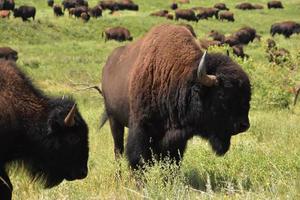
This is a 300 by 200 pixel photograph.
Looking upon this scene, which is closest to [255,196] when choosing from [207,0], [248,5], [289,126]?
[289,126]

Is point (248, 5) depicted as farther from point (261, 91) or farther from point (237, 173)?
point (237, 173)

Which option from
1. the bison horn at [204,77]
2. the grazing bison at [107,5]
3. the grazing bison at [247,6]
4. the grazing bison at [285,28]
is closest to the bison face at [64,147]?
the bison horn at [204,77]

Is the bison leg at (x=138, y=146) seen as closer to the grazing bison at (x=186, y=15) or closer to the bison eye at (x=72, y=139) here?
the bison eye at (x=72, y=139)

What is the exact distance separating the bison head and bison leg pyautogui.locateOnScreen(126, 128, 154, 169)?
618 mm

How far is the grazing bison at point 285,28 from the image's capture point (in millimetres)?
43094

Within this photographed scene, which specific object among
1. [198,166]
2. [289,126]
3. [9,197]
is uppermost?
[9,197]

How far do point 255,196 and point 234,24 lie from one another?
46.0 m

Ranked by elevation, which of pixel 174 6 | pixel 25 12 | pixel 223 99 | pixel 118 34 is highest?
pixel 223 99

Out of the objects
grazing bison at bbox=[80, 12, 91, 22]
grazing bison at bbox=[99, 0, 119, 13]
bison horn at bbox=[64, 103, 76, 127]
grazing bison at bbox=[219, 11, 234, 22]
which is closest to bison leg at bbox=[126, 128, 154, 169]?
bison horn at bbox=[64, 103, 76, 127]

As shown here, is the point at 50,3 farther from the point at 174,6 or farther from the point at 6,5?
the point at 174,6

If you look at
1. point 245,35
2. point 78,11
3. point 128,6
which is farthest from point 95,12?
point 245,35

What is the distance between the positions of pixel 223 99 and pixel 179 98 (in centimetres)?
50

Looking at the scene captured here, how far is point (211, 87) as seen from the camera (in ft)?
19.5

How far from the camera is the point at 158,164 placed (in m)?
5.88
